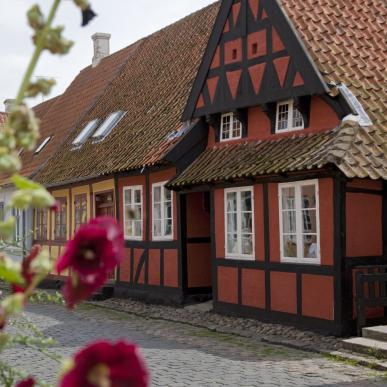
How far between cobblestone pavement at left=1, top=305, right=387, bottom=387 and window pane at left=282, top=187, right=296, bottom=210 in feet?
7.22

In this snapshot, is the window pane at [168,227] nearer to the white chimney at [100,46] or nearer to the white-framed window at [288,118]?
the white-framed window at [288,118]

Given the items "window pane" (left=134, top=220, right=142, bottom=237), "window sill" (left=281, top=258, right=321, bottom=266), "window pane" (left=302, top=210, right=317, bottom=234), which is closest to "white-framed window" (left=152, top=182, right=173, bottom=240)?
"window pane" (left=134, top=220, right=142, bottom=237)

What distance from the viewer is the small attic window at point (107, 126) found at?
19.0 m

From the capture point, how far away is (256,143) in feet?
41.4

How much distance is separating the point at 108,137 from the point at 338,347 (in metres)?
10.5

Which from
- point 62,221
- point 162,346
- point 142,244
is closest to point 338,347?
point 162,346

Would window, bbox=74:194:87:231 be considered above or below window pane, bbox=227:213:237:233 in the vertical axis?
above

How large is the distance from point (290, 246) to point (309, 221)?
1.96ft

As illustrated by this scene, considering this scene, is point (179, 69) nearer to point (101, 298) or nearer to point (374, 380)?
point (101, 298)

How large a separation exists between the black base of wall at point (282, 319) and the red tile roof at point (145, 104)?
3.42 meters

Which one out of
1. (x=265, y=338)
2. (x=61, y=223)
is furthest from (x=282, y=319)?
(x=61, y=223)

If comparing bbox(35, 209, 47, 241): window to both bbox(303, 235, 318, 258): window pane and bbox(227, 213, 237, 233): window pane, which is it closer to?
bbox(227, 213, 237, 233): window pane

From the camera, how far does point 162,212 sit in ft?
50.0

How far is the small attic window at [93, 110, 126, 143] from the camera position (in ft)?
62.3
